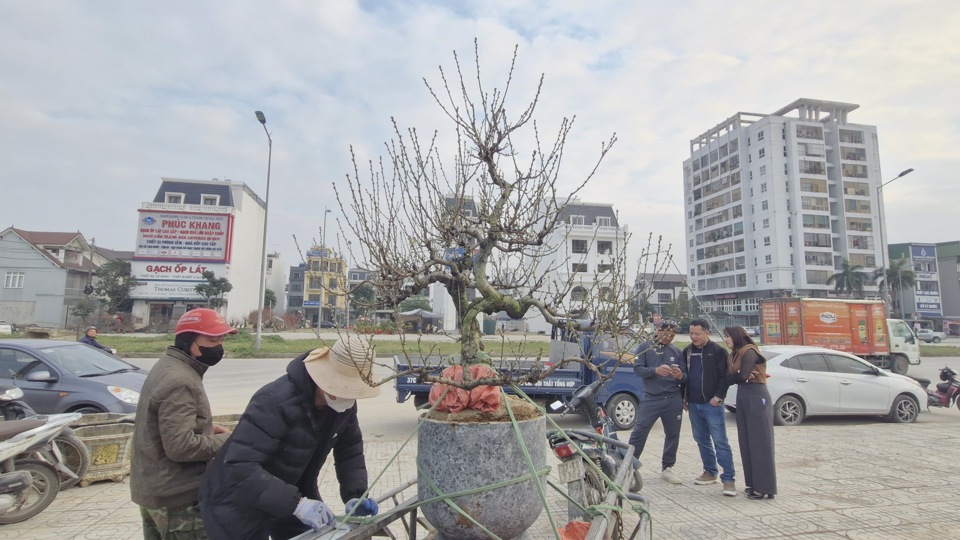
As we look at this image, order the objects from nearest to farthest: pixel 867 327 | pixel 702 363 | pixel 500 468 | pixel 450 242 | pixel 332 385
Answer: pixel 332 385
pixel 500 468
pixel 450 242
pixel 702 363
pixel 867 327

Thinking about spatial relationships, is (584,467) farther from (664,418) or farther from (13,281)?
(13,281)

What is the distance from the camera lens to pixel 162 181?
4372cm

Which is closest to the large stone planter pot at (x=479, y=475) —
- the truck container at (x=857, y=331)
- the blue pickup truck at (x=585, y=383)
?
the blue pickup truck at (x=585, y=383)

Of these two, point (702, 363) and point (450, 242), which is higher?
point (450, 242)

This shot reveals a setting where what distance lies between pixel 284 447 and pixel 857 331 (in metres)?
20.9

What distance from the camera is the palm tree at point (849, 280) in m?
50.6

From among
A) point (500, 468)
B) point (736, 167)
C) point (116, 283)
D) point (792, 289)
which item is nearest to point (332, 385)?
point (500, 468)

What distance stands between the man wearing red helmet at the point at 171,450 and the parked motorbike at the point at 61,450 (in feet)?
10.3

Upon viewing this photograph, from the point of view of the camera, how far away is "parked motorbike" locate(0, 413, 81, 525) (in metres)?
4.17

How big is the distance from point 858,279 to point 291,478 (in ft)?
204

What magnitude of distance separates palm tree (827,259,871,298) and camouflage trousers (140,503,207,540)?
61159mm

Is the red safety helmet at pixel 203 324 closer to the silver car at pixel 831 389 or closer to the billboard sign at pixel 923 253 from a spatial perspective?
the silver car at pixel 831 389

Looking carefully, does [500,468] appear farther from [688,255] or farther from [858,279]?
[688,255]

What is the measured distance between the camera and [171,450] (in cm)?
231
